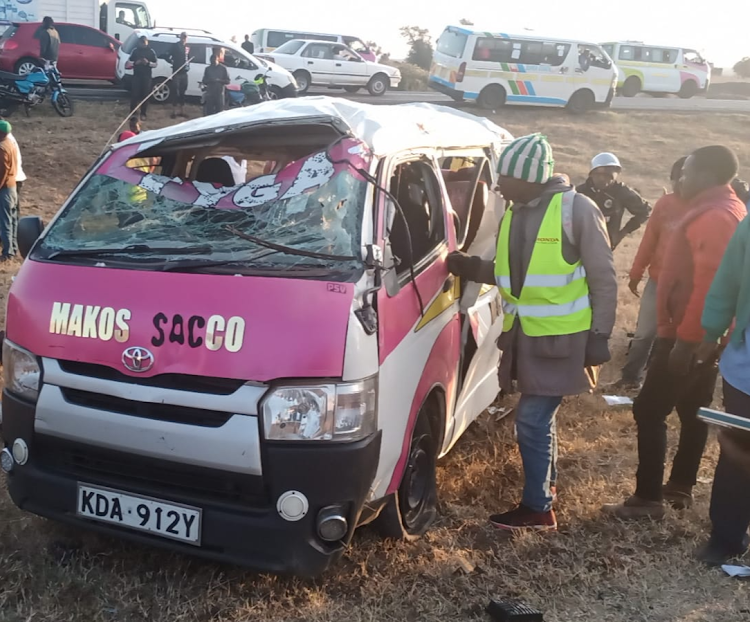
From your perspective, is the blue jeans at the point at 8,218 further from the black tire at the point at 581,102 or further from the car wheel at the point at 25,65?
the black tire at the point at 581,102

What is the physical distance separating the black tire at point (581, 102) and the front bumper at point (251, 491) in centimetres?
2152

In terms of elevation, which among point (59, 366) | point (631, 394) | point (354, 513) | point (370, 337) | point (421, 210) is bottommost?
point (631, 394)

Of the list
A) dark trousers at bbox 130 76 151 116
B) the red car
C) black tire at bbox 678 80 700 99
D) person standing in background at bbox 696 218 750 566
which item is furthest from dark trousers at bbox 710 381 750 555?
black tire at bbox 678 80 700 99

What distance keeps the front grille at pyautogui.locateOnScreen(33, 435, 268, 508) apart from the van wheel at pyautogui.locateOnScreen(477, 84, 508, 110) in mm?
19685

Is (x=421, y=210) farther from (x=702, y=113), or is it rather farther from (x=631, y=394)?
(x=702, y=113)

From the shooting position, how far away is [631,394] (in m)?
6.10

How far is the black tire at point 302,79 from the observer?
2150 cm

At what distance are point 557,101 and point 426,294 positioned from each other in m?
20.4

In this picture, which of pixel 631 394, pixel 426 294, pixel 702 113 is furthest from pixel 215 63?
pixel 702 113

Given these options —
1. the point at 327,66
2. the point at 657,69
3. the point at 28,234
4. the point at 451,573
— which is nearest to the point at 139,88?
the point at 327,66

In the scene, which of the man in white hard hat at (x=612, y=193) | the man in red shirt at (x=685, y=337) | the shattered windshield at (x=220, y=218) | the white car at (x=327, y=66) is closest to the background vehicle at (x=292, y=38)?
the white car at (x=327, y=66)

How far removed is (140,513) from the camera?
293 cm

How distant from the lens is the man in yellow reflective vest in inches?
135

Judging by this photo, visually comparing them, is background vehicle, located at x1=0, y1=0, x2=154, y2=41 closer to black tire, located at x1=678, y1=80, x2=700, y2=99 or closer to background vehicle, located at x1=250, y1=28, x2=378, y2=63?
background vehicle, located at x1=250, y1=28, x2=378, y2=63
